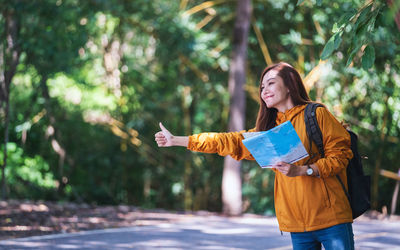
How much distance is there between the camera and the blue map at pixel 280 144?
3328mm

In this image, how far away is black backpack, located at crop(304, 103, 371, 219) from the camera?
11.2 ft

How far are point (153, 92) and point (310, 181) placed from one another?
1407cm

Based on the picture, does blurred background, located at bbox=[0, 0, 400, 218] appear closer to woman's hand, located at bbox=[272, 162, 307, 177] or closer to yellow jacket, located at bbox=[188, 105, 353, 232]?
yellow jacket, located at bbox=[188, 105, 353, 232]

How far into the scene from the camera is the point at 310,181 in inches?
133

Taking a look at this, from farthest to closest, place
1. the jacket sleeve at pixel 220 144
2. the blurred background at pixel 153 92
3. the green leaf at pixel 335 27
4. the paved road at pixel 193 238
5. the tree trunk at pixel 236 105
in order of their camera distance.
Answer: the tree trunk at pixel 236 105
the blurred background at pixel 153 92
the paved road at pixel 193 238
the green leaf at pixel 335 27
the jacket sleeve at pixel 220 144

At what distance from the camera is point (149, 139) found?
17.1 metres

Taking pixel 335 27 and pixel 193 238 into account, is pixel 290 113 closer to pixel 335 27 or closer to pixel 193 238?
pixel 335 27

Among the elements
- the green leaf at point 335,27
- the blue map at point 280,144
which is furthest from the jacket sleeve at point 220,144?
the green leaf at point 335,27

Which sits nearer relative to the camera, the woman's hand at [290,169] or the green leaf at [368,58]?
the woman's hand at [290,169]

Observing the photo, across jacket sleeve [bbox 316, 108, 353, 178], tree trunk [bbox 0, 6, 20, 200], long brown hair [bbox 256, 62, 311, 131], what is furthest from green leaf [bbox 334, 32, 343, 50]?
tree trunk [bbox 0, 6, 20, 200]

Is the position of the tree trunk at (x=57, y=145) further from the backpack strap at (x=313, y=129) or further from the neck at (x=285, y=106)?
the backpack strap at (x=313, y=129)

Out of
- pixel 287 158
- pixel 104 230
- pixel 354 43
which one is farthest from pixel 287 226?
pixel 104 230

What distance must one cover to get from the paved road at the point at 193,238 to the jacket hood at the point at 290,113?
12.9 ft

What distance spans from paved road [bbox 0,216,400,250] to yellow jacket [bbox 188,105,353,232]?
3931 millimetres
